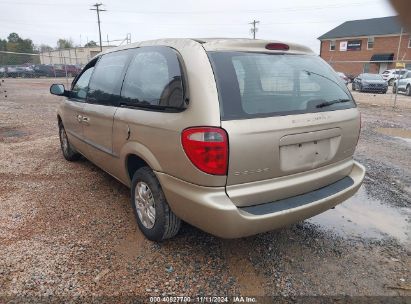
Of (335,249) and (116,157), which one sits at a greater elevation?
(116,157)

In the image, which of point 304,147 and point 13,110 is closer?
point 304,147

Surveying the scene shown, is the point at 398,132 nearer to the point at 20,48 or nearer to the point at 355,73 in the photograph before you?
the point at 355,73

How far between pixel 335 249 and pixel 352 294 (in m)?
0.64

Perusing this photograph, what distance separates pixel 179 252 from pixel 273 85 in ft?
5.46

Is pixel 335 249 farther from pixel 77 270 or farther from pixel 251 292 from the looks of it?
pixel 77 270

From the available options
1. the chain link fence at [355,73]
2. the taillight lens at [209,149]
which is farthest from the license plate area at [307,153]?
the chain link fence at [355,73]

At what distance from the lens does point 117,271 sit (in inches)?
111

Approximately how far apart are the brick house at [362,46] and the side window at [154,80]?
42.6 meters

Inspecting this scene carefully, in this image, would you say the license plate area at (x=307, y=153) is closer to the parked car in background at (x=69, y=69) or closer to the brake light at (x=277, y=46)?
the brake light at (x=277, y=46)

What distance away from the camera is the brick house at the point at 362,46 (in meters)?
41.8

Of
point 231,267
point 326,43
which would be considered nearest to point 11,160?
point 231,267

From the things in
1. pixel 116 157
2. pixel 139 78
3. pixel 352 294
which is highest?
pixel 139 78

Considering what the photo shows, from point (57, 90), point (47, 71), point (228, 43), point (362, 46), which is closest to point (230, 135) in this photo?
point (228, 43)

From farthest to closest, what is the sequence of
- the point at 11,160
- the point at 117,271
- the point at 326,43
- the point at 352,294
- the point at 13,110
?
the point at 326,43, the point at 13,110, the point at 11,160, the point at 117,271, the point at 352,294
